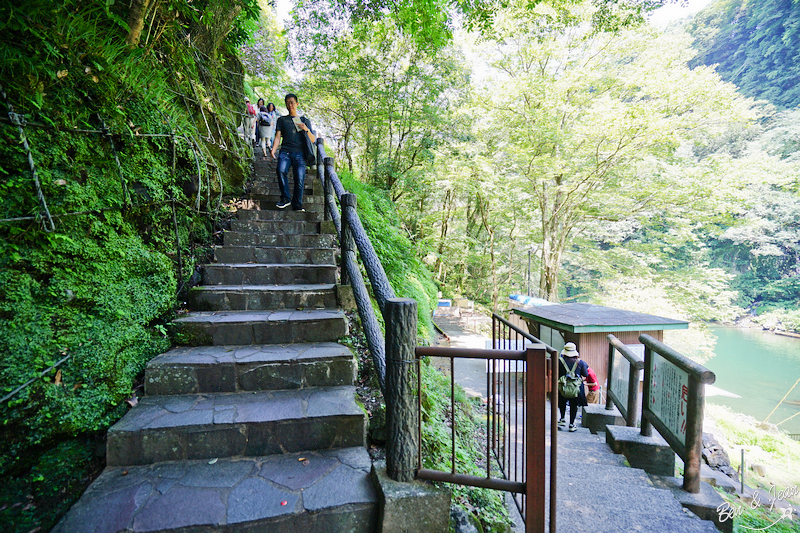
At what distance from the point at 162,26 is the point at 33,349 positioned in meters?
2.94

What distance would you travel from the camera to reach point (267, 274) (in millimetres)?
3354

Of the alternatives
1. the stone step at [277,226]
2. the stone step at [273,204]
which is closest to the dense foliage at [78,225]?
the stone step at [277,226]

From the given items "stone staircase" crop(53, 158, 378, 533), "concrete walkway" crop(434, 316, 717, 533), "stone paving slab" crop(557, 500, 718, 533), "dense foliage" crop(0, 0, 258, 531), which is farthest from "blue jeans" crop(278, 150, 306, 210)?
"stone paving slab" crop(557, 500, 718, 533)

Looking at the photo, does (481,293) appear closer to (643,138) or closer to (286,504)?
(643,138)

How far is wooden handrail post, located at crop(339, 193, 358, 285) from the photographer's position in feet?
9.43

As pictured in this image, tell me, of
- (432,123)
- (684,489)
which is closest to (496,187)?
(432,123)

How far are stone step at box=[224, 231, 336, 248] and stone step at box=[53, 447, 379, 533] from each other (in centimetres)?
255

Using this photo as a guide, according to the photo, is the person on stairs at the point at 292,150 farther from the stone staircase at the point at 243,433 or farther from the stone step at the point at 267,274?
the stone staircase at the point at 243,433

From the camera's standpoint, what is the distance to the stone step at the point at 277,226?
409cm

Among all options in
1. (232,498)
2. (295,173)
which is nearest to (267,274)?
(295,173)

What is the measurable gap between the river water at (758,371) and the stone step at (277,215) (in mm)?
21187

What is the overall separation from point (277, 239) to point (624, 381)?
15.9ft

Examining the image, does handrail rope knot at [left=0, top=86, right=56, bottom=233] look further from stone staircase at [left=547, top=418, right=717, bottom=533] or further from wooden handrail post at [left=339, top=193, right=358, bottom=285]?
stone staircase at [left=547, top=418, right=717, bottom=533]

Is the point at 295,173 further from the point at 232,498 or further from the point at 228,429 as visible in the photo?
the point at 232,498
